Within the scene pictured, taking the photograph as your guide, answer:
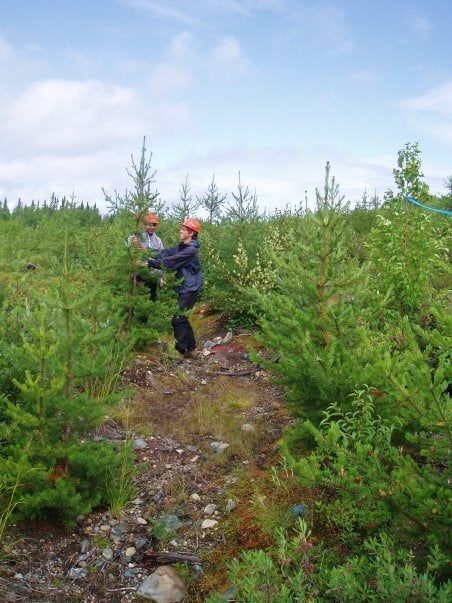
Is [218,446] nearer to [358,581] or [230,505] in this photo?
[230,505]

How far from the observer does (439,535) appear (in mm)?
2725

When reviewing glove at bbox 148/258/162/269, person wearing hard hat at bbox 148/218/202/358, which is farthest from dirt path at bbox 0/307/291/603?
glove at bbox 148/258/162/269

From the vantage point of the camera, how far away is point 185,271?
9492mm

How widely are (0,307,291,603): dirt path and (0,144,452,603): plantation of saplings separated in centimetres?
15

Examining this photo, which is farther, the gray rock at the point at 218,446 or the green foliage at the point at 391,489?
the gray rock at the point at 218,446

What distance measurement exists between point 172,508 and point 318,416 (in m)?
1.53

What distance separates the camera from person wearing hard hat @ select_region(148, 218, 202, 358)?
362 inches

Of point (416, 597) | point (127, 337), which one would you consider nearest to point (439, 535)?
point (416, 597)

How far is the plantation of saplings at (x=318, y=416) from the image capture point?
278cm

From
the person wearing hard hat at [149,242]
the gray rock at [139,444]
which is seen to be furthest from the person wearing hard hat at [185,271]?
the gray rock at [139,444]

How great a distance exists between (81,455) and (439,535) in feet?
8.74

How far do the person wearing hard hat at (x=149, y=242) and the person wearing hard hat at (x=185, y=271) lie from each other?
23 cm

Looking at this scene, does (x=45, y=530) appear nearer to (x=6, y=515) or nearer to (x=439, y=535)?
(x=6, y=515)

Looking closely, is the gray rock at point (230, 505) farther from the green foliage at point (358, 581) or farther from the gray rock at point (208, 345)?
the gray rock at point (208, 345)
